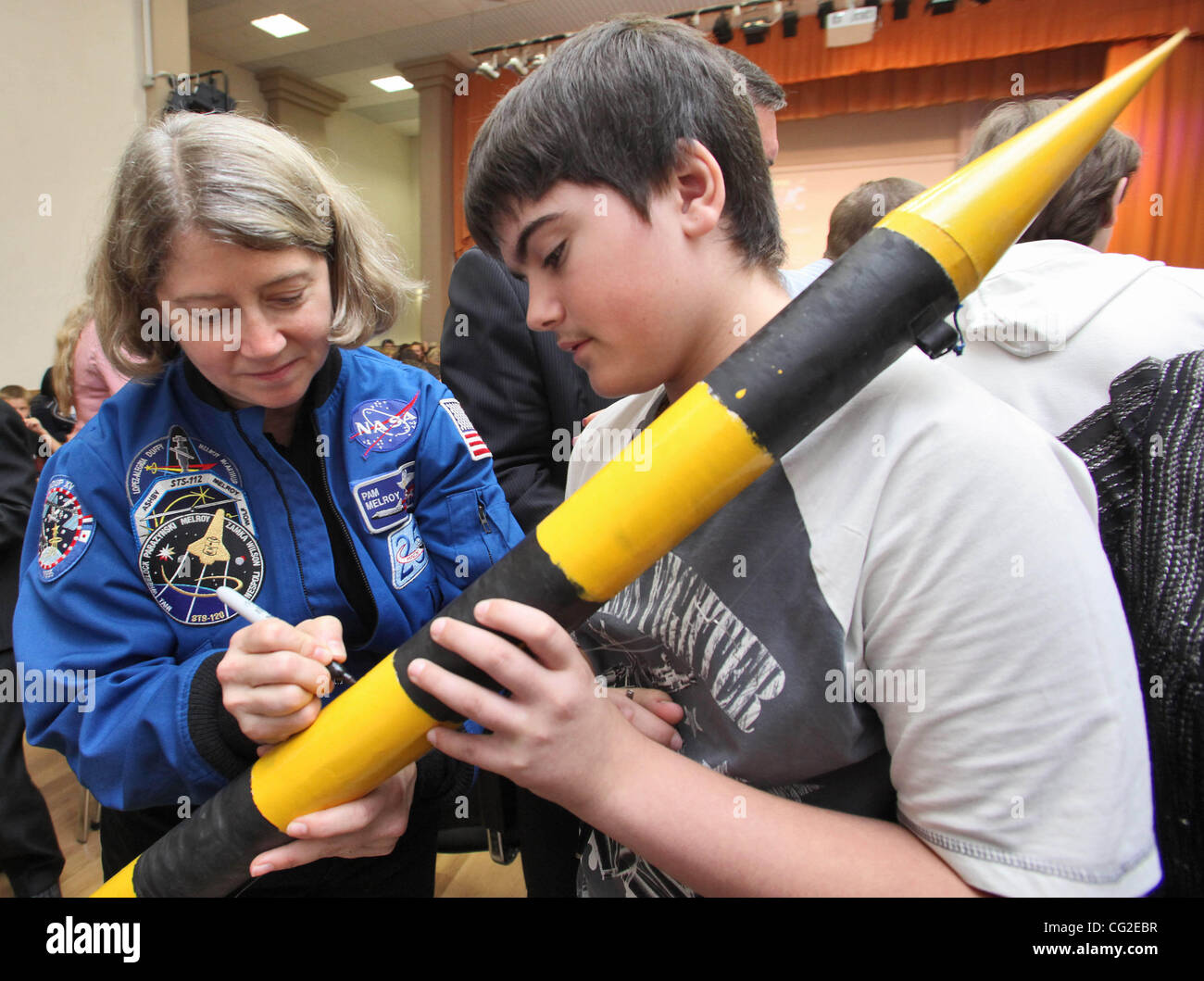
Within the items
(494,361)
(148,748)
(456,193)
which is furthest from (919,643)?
(456,193)

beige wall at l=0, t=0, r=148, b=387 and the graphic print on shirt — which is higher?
beige wall at l=0, t=0, r=148, b=387

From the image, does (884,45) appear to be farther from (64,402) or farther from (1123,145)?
(64,402)

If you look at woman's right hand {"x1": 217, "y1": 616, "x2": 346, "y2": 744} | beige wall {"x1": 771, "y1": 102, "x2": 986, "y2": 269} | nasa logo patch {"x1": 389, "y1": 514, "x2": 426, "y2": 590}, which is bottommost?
woman's right hand {"x1": 217, "y1": 616, "x2": 346, "y2": 744}

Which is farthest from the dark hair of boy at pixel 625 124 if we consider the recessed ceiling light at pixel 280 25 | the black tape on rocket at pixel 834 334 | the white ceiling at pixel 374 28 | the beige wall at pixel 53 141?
the recessed ceiling light at pixel 280 25

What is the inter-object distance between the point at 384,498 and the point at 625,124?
0.61 metres

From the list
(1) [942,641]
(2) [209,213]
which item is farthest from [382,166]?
(1) [942,641]

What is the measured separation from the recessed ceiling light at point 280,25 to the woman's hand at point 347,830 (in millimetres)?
8043

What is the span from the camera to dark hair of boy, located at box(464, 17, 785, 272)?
0.71 meters

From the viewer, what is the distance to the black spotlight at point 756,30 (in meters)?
5.79

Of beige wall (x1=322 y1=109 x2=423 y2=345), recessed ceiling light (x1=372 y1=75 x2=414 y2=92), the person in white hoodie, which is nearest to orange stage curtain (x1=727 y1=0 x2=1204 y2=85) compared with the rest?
recessed ceiling light (x1=372 y1=75 x2=414 y2=92)

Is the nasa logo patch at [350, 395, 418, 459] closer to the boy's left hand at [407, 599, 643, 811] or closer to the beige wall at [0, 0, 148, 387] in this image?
the boy's left hand at [407, 599, 643, 811]

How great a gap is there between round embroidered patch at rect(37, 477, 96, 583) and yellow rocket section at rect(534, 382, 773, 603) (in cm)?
63

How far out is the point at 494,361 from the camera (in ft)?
5.13

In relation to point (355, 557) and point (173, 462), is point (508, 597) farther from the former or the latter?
point (173, 462)
